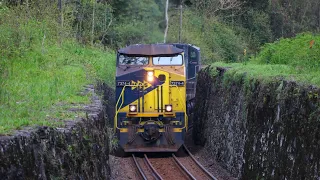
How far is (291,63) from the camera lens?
551 inches

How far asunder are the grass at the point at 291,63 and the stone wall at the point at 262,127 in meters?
0.21

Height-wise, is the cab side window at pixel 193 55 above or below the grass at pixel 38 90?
above

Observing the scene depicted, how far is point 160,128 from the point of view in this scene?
54.7 feet

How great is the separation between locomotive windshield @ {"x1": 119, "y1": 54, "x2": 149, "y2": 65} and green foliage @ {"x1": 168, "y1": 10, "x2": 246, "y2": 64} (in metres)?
19.7

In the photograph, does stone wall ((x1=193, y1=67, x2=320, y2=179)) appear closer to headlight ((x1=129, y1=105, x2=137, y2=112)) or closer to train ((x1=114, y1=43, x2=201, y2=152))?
train ((x1=114, y1=43, x2=201, y2=152))

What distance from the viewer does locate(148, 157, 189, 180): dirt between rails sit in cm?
1479

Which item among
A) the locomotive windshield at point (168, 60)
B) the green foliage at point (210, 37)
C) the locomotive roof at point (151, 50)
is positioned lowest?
the locomotive windshield at point (168, 60)

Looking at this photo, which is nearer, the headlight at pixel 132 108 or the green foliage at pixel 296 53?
the green foliage at pixel 296 53

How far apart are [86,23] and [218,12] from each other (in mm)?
12433

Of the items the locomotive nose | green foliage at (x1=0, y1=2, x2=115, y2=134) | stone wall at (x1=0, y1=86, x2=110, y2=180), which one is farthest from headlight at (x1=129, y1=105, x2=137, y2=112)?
stone wall at (x1=0, y1=86, x2=110, y2=180)

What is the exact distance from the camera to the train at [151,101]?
16.8 metres

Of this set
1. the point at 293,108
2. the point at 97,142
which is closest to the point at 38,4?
the point at 97,142

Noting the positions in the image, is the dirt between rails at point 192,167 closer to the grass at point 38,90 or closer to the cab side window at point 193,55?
the grass at point 38,90

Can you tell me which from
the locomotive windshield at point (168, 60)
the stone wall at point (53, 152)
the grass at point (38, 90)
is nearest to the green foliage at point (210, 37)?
the grass at point (38, 90)
